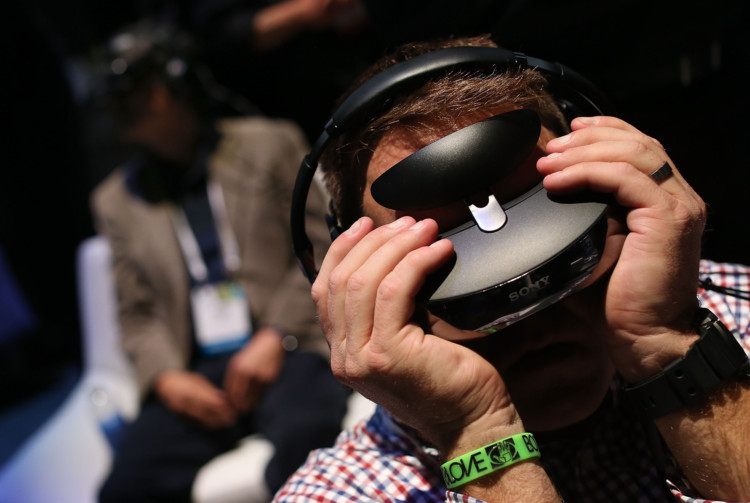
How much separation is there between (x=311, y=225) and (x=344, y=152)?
114 centimetres

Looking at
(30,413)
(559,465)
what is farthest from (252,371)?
(30,413)

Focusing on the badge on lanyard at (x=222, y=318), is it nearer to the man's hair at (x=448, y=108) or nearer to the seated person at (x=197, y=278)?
the seated person at (x=197, y=278)

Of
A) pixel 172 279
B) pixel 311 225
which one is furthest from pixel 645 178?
pixel 172 279

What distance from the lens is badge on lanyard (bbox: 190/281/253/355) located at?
206cm

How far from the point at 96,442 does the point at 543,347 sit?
1.97m

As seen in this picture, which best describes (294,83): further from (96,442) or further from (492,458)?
(492,458)

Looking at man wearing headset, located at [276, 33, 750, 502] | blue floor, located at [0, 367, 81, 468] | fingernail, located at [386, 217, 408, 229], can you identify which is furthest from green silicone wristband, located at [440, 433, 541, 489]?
blue floor, located at [0, 367, 81, 468]

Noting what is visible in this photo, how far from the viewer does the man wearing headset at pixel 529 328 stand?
62 centimetres

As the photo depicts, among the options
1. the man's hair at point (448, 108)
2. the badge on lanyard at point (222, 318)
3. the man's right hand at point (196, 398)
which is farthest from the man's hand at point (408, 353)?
the badge on lanyard at point (222, 318)

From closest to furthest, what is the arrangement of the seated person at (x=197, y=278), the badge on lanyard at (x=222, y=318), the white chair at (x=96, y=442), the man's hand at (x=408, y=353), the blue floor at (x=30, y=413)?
the man's hand at (x=408, y=353) → the white chair at (x=96, y=442) → the seated person at (x=197, y=278) → the badge on lanyard at (x=222, y=318) → the blue floor at (x=30, y=413)

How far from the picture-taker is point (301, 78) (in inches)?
87.3

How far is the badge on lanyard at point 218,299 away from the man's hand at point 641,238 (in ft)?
5.23

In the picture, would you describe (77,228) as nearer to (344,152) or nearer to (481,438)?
(344,152)

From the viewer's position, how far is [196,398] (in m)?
1.89
